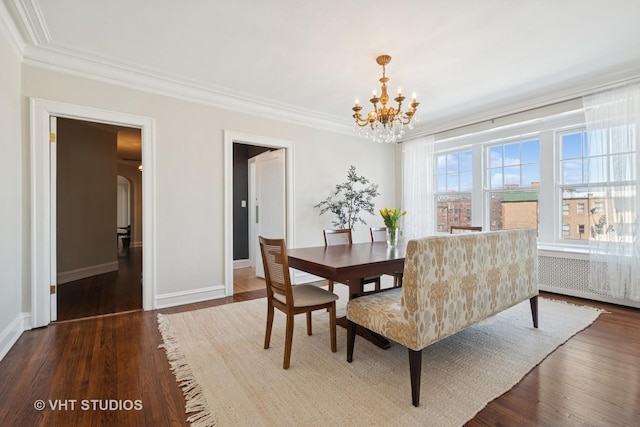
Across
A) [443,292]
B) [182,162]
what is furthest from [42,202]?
[443,292]

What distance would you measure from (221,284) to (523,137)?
4.54m

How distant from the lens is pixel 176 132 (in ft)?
11.0

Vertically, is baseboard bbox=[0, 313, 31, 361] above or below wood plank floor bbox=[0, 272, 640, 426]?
above

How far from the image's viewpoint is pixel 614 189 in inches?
124

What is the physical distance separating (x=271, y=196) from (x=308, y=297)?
2662 mm

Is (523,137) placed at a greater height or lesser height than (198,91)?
lesser

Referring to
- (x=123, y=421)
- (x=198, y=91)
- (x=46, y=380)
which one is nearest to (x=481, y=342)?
(x=123, y=421)

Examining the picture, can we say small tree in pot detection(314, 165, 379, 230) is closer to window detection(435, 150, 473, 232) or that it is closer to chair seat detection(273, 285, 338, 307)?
window detection(435, 150, 473, 232)

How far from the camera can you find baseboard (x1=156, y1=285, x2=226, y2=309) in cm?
326

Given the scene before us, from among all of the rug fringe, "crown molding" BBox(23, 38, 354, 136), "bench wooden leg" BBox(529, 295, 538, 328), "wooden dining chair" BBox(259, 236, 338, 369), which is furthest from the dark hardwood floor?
"bench wooden leg" BBox(529, 295, 538, 328)

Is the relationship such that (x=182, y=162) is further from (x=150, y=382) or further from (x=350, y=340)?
(x=350, y=340)

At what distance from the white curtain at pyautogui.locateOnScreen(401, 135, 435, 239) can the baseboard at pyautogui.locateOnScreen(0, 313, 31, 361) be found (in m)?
4.76

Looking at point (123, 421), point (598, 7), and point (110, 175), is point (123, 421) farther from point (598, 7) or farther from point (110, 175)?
point (110, 175)

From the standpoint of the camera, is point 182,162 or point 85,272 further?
point 85,272
